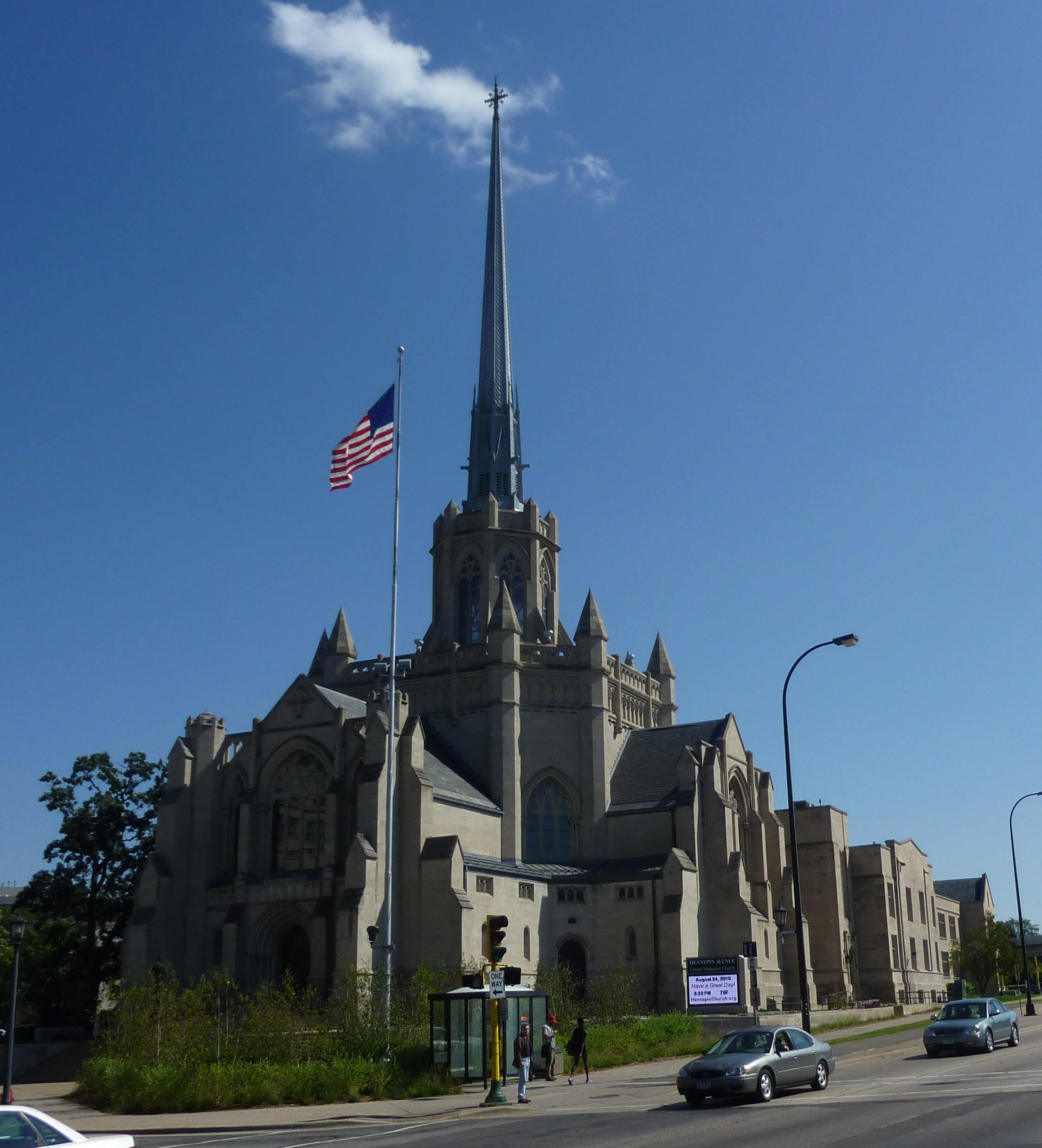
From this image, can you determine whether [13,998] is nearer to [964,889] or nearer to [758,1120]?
[758,1120]

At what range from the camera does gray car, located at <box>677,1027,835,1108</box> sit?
74.6 feet

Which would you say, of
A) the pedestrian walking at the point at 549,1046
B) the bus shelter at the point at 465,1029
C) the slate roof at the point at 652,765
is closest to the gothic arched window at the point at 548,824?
the slate roof at the point at 652,765

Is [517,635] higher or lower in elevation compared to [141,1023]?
higher

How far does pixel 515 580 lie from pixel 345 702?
547 inches

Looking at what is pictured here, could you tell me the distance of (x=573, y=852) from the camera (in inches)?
2238

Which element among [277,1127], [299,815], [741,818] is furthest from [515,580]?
[277,1127]

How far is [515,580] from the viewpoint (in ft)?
213

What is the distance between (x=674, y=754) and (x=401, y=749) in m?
15.6

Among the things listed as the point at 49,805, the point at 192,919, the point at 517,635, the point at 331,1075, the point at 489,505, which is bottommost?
the point at 331,1075

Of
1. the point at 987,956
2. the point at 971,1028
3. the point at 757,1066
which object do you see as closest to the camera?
the point at 757,1066

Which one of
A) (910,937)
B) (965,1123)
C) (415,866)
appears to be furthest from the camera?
(910,937)

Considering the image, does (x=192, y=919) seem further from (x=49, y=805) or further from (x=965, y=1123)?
(x=965, y=1123)

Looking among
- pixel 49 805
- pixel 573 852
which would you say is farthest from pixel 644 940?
pixel 49 805

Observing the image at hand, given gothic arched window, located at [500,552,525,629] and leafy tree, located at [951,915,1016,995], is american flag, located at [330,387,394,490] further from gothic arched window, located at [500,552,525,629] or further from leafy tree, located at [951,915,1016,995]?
leafy tree, located at [951,915,1016,995]
